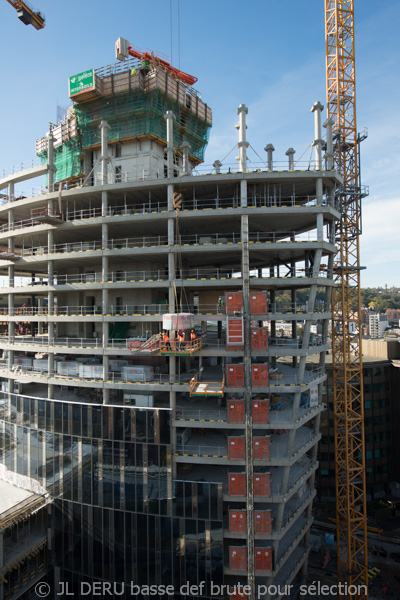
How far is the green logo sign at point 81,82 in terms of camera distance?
2655 centimetres

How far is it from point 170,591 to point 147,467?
310 inches

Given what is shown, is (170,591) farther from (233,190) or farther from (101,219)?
(233,190)

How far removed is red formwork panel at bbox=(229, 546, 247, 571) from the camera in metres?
20.2

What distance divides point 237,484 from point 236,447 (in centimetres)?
243

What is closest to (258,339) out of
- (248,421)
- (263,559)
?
(248,421)

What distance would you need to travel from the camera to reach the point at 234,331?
20.5 metres

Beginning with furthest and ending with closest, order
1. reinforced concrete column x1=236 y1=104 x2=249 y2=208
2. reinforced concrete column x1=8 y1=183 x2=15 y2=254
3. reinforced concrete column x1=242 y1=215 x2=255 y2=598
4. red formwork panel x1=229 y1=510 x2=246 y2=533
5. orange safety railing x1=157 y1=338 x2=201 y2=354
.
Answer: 1. reinforced concrete column x1=8 y1=183 x2=15 y2=254
2. reinforced concrete column x1=236 y1=104 x2=249 y2=208
3. red formwork panel x1=229 y1=510 x2=246 y2=533
4. orange safety railing x1=157 y1=338 x2=201 y2=354
5. reinforced concrete column x1=242 y1=215 x2=255 y2=598

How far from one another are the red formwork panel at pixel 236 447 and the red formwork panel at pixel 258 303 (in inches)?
335

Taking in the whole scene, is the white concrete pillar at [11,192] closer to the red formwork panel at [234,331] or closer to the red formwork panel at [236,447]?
the red formwork panel at [234,331]

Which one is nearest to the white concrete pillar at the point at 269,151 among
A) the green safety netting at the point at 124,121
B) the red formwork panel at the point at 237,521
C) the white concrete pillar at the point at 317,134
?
the white concrete pillar at the point at 317,134

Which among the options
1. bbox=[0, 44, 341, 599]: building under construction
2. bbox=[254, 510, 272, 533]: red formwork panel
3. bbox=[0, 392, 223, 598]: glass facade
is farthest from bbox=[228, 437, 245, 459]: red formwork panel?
bbox=[254, 510, 272, 533]: red formwork panel

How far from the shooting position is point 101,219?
2291 centimetres

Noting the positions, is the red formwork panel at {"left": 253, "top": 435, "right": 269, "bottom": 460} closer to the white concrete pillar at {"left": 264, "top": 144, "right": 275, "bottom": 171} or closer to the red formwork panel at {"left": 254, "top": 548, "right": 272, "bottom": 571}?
the red formwork panel at {"left": 254, "top": 548, "right": 272, "bottom": 571}

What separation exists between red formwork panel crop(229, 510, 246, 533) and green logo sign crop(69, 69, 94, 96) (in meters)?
35.2
